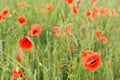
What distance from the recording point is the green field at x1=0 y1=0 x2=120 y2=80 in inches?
48.9

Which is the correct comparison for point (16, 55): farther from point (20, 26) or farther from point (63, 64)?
point (20, 26)

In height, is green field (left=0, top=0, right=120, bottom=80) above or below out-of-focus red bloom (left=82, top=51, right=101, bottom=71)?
below

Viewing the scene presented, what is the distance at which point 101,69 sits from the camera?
1299 mm

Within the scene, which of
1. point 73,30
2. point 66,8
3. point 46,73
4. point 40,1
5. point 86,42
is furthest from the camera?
point 40,1

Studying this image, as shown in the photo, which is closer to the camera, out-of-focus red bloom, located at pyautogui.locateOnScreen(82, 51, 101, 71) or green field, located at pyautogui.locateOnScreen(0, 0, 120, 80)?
out-of-focus red bloom, located at pyautogui.locateOnScreen(82, 51, 101, 71)

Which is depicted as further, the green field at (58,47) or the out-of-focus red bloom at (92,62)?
the green field at (58,47)

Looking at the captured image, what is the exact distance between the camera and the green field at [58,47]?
4.08ft

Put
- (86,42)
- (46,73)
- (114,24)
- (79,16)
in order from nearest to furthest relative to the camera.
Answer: (46,73) < (86,42) < (114,24) < (79,16)

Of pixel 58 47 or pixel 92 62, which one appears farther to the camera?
pixel 58 47

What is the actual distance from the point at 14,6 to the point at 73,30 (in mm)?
860

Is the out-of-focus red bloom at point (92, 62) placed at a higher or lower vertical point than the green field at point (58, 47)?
higher

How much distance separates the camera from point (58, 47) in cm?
158

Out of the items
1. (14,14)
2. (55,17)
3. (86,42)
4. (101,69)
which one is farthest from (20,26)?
(101,69)

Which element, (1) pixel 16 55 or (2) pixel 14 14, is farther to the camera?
(2) pixel 14 14
